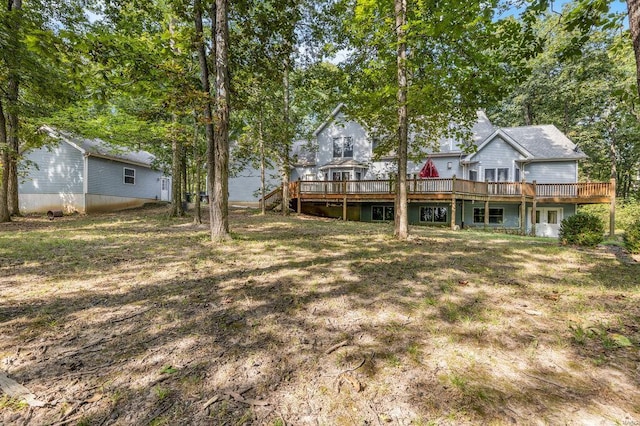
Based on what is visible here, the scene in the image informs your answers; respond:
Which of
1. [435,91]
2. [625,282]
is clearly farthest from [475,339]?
[435,91]

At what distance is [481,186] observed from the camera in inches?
717

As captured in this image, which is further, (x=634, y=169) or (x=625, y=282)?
(x=634, y=169)

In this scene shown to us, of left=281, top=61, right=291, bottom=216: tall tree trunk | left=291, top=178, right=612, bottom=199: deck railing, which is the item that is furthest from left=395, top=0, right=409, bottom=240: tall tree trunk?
left=281, top=61, right=291, bottom=216: tall tree trunk

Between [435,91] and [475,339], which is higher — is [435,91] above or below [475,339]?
above

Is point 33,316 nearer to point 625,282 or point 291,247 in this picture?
point 291,247

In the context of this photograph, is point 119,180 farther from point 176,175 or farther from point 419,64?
point 419,64

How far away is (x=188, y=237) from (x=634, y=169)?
42.5 meters

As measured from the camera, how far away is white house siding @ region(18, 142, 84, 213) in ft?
62.2

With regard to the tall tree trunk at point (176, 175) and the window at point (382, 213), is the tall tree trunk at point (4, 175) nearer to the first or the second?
the tall tree trunk at point (176, 175)

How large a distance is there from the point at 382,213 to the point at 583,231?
42.9 ft

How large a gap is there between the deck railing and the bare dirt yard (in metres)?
11.8

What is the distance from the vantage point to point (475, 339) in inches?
117

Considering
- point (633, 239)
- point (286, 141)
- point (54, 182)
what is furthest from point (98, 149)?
point (633, 239)

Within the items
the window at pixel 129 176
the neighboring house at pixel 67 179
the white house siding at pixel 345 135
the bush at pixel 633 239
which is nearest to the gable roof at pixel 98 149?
the neighboring house at pixel 67 179
